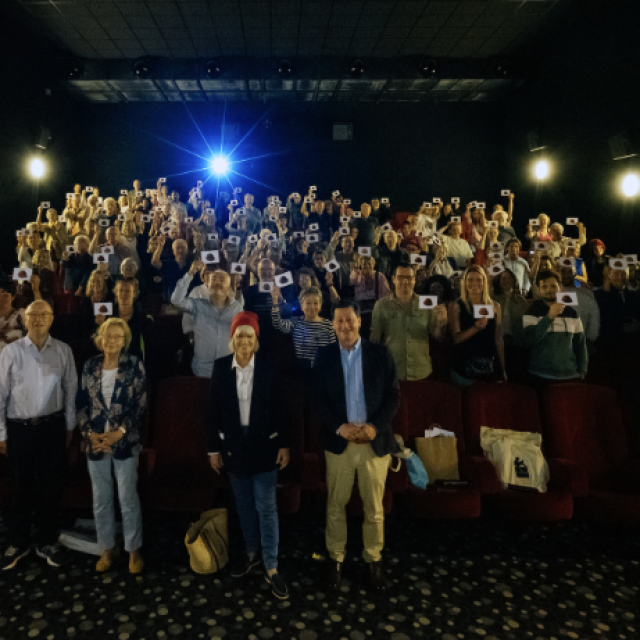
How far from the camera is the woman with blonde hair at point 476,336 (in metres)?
3.15

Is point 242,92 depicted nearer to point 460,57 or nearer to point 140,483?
point 460,57

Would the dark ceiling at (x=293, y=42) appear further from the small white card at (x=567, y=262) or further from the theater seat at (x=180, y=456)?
the theater seat at (x=180, y=456)

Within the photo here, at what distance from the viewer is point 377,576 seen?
7.16 ft

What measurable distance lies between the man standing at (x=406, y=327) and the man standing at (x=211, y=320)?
1120 millimetres

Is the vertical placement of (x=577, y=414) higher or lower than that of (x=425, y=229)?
lower

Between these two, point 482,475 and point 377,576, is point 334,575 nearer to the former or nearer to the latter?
point 377,576

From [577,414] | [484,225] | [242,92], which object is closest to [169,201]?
[242,92]

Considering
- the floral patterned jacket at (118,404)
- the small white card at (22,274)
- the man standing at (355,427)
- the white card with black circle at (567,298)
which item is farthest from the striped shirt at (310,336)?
the small white card at (22,274)

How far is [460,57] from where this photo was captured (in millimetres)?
9102

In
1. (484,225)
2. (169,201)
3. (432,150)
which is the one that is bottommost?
(484,225)

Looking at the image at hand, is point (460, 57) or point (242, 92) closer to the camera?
point (460, 57)

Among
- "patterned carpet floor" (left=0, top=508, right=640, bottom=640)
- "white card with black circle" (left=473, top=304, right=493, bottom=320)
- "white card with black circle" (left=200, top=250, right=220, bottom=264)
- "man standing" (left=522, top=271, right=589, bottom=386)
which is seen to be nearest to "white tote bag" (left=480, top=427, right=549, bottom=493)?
"patterned carpet floor" (left=0, top=508, right=640, bottom=640)

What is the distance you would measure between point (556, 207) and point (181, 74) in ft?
26.6

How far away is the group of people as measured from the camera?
2.26 meters
